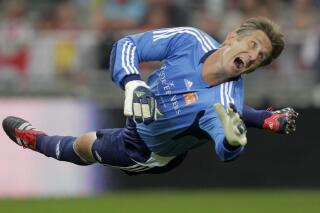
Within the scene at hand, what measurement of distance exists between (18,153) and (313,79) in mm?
4017

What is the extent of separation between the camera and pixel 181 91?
7188 mm

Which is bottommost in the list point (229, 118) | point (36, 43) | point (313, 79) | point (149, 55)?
point (229, 118)

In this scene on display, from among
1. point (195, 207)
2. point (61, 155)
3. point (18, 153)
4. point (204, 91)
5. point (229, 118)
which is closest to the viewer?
point (229, 118)

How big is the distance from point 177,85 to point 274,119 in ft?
2.58

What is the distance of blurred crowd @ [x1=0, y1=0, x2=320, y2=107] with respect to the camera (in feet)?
43.3

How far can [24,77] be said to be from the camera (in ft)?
43.6

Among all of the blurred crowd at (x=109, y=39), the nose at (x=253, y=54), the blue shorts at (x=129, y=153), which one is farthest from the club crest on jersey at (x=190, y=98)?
the blurred crowd at (x=109, y=39)

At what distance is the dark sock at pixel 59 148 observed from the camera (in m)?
8.11

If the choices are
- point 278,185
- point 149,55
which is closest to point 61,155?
point 149,55

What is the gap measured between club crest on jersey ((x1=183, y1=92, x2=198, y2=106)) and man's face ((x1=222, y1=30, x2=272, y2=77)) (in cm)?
30

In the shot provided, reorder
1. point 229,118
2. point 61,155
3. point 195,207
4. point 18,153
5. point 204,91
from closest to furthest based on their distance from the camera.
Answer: point 229,118, point 204,91, point 61,155, point 195,207, point 18,153

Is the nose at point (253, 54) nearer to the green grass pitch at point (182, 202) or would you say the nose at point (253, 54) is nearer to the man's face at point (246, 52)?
the man's face at point (246, 52)

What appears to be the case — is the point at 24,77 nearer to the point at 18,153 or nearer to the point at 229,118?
the point at 18,153

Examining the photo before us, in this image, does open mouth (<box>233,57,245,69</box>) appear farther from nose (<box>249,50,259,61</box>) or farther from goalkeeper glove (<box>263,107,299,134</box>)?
goalkeeper glove (<box>263,107,299,134</box>)
